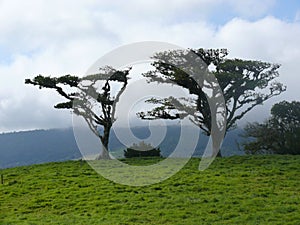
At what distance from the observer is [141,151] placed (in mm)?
31125

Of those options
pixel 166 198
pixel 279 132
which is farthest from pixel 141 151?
pixel 166 198

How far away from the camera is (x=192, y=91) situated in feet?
105

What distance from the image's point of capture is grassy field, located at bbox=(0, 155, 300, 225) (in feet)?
44.8

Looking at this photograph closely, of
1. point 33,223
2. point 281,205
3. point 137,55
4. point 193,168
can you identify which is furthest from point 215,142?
point 33,223

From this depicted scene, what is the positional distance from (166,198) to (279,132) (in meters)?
19.6

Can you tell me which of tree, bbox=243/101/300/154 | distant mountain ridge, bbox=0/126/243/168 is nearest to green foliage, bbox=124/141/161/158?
tree, bbox=243/101/300/154

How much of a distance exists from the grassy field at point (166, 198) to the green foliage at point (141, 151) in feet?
23.9

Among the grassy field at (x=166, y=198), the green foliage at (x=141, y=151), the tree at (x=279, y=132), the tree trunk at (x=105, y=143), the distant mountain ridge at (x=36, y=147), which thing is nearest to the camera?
the grassy field at (x=166, y=198)

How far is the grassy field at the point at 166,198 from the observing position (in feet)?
44.8

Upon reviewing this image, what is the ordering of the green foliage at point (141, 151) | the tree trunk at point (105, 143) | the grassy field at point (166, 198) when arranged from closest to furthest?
the grassy field at point (166, 198)
the tree trunk at point (105, 143)
the green foliage at point (141, 151)

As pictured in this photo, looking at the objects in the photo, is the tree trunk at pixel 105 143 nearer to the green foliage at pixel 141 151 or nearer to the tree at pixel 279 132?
the green foliage at pixel 141 151

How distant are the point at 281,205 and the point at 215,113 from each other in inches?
669

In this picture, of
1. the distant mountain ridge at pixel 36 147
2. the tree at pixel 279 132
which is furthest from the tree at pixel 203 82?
the distant mountain ridge at pixel 36 147

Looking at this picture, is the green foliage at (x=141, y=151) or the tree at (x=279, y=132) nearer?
the green foliage at (x=141, y=151)
